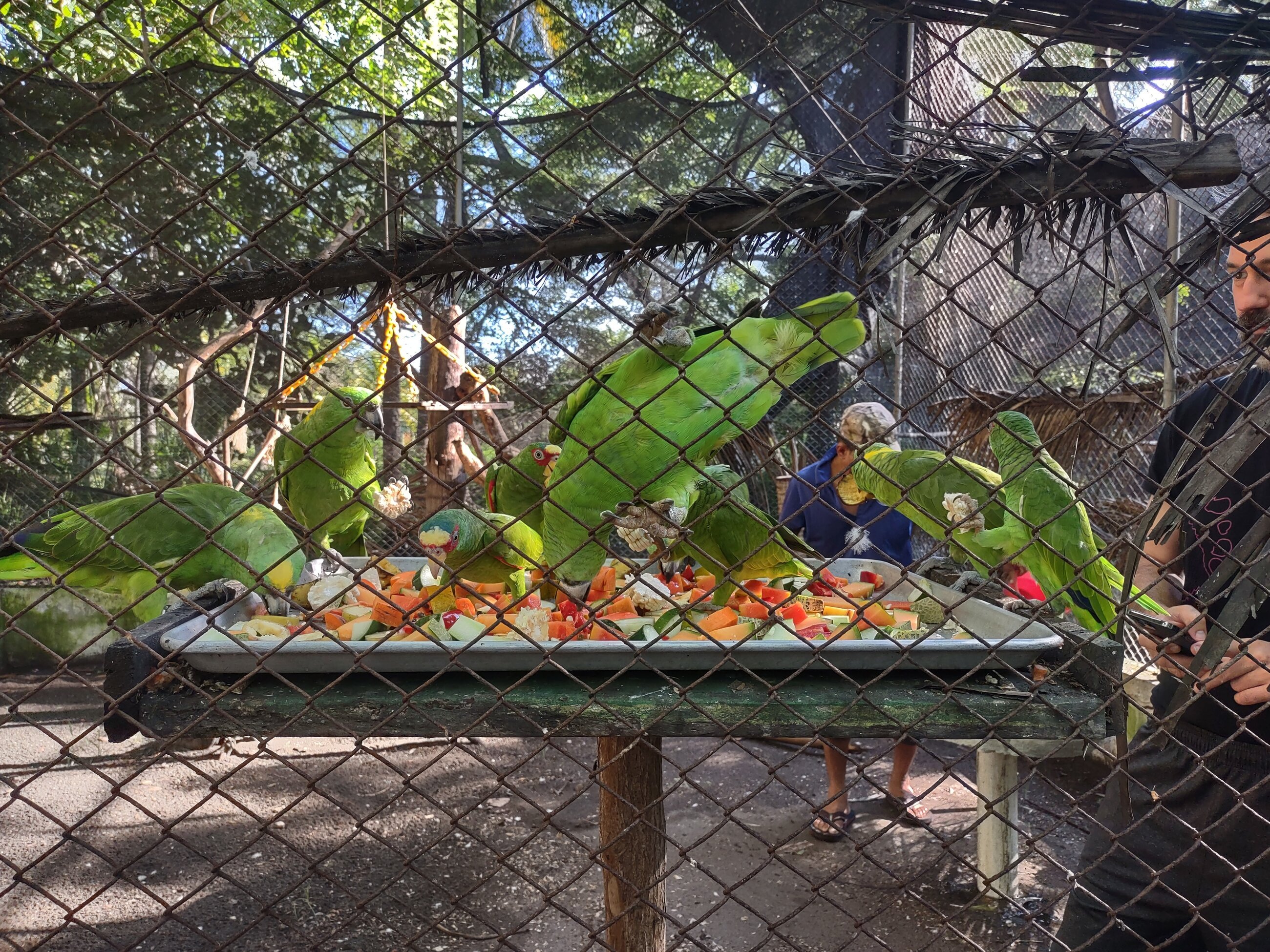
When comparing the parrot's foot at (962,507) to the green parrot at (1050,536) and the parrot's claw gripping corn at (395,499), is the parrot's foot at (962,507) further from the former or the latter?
the parrot's claw gripping corn at (395,499)

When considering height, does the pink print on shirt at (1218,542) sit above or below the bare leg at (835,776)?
above

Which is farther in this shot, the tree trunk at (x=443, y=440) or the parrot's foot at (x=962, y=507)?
the tree trunk at (x=443, y=440)

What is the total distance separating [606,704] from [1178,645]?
127cm

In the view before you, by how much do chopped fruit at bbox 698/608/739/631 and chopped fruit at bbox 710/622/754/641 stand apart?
0.6 inches

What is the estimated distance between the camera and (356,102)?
7.25 m

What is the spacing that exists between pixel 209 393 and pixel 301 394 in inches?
33.0

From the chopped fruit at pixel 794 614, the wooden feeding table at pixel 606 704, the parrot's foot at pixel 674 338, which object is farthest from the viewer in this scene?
the chopped fruit at pixel 794 614

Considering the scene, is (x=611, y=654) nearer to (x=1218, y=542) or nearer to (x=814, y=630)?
(x=814, y=630)

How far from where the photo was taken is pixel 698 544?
247 centimetres

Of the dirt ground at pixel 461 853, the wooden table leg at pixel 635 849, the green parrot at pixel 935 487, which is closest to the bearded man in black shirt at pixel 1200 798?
the dirt ground at pixel 461 853

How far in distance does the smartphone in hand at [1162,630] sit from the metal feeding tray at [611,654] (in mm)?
163

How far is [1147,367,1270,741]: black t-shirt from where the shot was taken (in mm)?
2002

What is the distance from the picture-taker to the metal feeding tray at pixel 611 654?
1591 mm

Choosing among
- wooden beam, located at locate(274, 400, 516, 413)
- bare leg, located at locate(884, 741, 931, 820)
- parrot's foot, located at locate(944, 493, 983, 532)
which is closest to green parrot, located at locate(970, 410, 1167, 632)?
parrot's foot, located at locate(944, 493, 983, 532)
